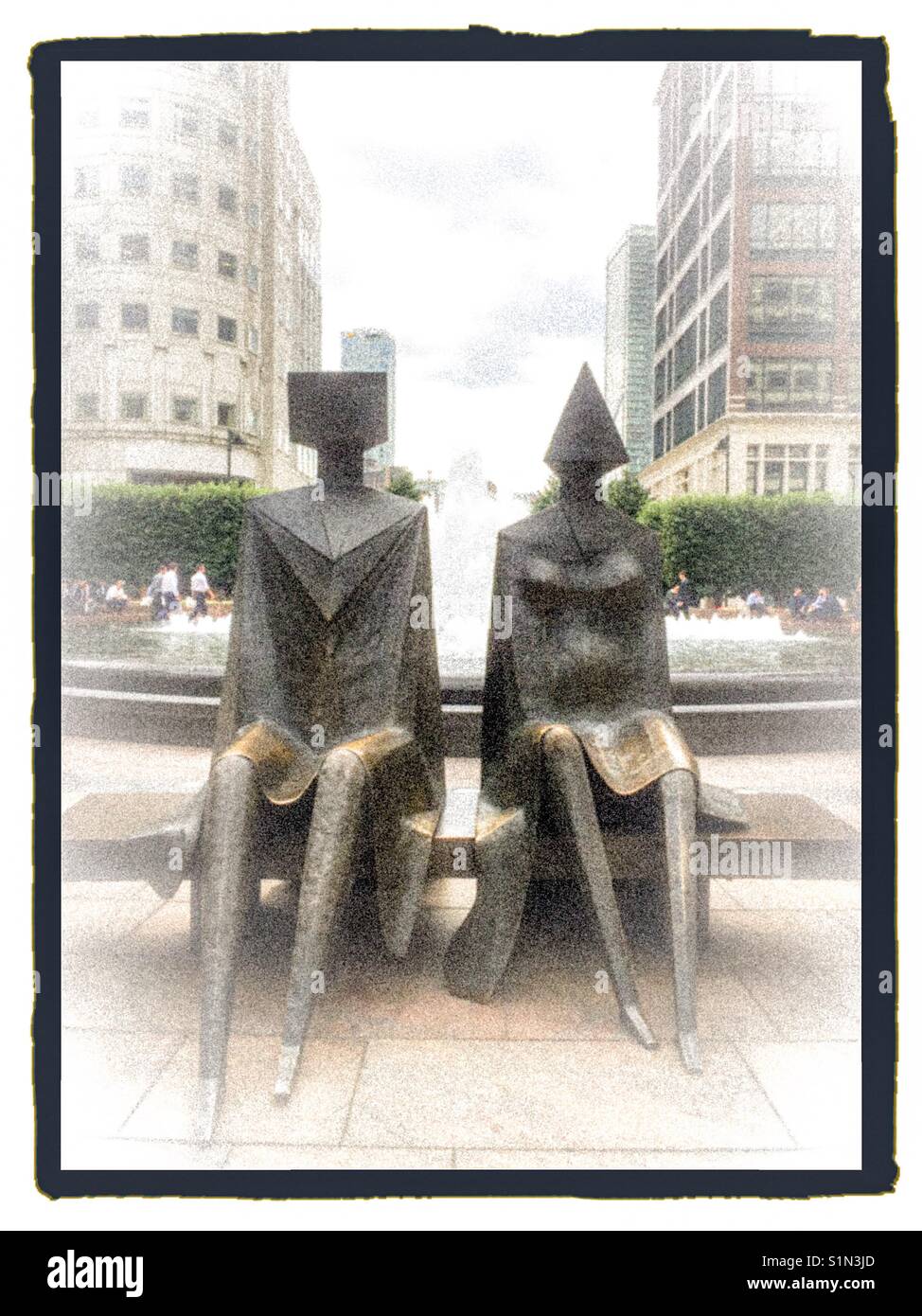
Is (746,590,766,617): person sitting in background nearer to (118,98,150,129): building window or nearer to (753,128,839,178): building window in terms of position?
(753,128,839,178): building window

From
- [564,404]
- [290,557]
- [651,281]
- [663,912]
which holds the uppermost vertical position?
[651,281]

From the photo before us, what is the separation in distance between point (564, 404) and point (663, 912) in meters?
2.24

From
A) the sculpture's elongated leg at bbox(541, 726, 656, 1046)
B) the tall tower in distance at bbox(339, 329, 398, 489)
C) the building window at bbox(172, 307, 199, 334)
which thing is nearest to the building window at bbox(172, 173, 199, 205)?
the building window at bbox(172, 307, 199, 334)

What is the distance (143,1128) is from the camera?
3090 mm

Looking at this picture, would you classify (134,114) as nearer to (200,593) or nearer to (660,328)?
(660,328)

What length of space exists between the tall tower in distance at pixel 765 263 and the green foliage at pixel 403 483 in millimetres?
1378

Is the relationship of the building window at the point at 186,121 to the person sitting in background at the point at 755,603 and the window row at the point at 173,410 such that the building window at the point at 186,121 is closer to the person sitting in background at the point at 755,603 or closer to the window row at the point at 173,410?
the window row at the point at 173,410

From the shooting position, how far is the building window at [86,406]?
337cm

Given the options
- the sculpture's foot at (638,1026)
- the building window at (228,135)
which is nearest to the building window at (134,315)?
the building window at (228,135)

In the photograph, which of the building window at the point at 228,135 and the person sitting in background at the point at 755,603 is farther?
the person sitting in background at the point at 755,603

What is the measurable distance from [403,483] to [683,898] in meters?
3.09

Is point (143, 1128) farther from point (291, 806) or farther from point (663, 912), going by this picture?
point (663, 912)

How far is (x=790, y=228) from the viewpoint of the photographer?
3.89 m
